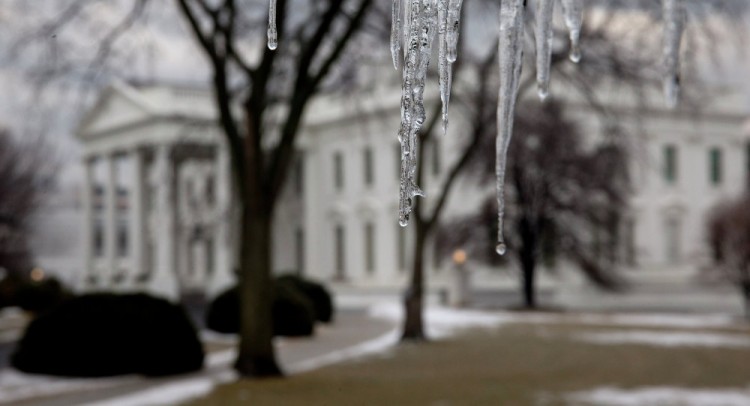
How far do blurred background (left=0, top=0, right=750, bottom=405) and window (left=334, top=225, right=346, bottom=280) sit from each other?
118 millimetres

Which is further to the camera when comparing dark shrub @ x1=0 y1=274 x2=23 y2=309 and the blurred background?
dark shrub @ x1=0 y1=274 x2=23 y2=309

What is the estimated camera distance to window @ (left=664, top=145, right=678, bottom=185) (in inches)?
1953

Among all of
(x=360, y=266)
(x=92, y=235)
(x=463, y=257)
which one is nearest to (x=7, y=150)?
(x=92, y=235)

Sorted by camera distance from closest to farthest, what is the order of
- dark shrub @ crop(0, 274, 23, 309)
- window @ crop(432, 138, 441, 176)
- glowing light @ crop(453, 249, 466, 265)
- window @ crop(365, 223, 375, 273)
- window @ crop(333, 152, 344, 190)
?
glowing light @ crop(453, 249, 466, 265)
dark shrub @ crop(0, 274, 23, 309)
window @ crop(432, 138, 441, 176)
window @ crop(365, 223, 375, 273)
window @ crop(333, 152, 344, 190)

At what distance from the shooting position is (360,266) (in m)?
54.8

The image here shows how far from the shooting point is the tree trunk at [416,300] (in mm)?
21672

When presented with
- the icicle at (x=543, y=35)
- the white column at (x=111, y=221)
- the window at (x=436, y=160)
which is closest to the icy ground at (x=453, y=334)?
the icicle at (x=543, y=35)

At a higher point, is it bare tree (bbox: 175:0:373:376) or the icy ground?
bare tree (bbox: 175:0:373:376)

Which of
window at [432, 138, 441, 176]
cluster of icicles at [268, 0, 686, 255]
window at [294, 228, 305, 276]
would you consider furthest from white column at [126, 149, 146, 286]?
cluster of icicles at [268, 0, 686, 255]

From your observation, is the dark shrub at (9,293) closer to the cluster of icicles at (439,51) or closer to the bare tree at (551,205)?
the bare tree at (551,205)

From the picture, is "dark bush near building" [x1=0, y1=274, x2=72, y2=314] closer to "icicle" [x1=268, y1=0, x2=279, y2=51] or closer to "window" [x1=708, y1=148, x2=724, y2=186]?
"window" [x1=708, y1=148, x2=724, y2=186]

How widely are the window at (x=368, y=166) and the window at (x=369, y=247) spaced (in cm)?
242

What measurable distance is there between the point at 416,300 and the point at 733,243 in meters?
12.5

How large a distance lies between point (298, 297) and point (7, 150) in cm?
3165
